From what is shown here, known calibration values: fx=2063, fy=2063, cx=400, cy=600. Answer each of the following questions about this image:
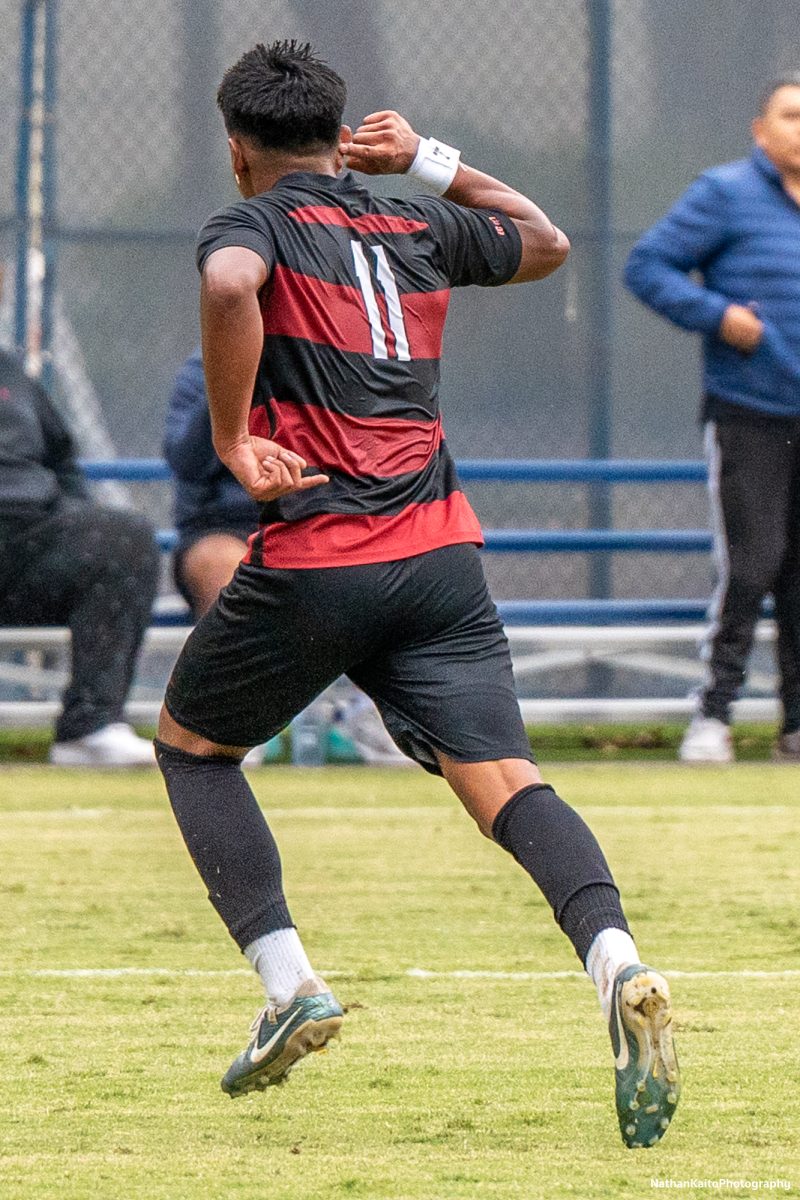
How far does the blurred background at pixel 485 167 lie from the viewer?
912 cm

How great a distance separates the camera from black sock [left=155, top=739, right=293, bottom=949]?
127 inches

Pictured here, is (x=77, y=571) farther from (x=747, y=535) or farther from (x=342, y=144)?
(x=342, y=144)

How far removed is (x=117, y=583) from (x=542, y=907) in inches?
115

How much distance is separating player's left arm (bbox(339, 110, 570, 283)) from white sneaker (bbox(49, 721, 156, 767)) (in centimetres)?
430

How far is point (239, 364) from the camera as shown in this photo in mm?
3020

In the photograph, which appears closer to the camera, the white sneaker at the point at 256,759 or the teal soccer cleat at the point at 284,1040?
the teal soccer cleat at the point at 284,1040

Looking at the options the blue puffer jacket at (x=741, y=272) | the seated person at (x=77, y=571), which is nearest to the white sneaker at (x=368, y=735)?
the seated person at (x=77, y=571)

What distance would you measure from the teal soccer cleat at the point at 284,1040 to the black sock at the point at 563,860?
0.36 m

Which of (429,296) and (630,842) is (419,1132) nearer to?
(429,296)

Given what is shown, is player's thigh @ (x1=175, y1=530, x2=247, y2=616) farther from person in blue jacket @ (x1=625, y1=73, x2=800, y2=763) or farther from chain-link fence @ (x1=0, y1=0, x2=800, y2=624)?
chain-link fence @ (x1=0, y1=0, x2=800, y2=624)

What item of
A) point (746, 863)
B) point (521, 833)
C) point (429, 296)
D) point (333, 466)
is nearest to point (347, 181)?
point (429, 296)

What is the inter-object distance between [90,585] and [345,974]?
3502 millimetres

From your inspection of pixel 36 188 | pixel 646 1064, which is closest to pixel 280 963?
pixel 646 1064

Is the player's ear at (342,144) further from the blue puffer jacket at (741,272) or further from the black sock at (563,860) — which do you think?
the blue puffer jacket at (741,272)
